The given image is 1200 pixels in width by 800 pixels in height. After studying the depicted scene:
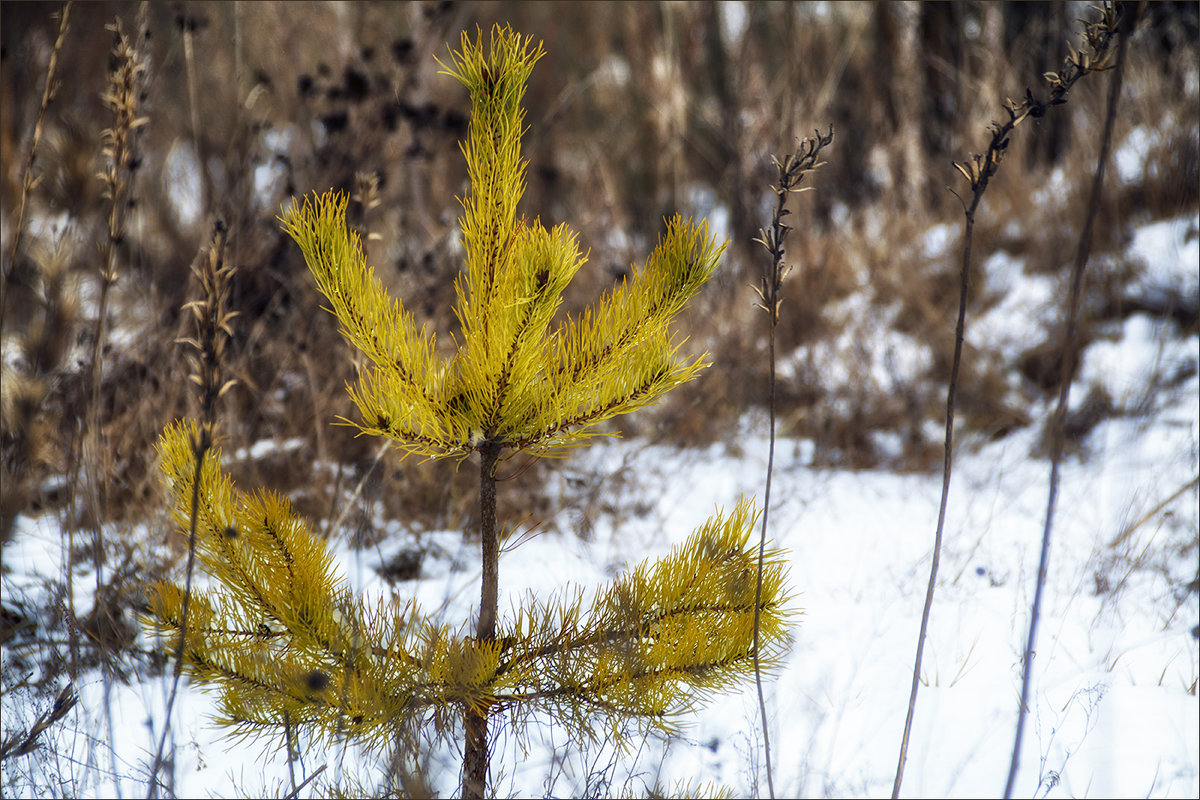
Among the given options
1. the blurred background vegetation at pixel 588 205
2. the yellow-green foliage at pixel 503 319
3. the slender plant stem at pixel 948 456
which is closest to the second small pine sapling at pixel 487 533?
the yellow-green foliage at pixel 503 319

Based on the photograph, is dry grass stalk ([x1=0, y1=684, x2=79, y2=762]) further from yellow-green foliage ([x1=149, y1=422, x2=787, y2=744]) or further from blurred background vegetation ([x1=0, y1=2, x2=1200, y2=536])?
blurred background vegetation ([x1=0, y1=2, x2=1200, y2=536])

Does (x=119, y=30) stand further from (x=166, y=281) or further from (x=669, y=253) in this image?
(x=166, y=281)

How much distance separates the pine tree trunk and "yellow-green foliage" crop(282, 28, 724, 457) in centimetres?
6

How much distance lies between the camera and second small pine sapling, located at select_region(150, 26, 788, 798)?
3.65 ft

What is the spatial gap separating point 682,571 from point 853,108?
6.65 m

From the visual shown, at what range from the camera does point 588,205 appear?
6121 mm

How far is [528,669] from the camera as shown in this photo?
1.22m

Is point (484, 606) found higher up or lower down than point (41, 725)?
higher up

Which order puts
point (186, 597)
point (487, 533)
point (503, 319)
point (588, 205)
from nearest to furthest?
point (186, 597) < point (503, 319) < point (487, 533) < point (588, 205)

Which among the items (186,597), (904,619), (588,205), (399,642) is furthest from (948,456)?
(588,205)

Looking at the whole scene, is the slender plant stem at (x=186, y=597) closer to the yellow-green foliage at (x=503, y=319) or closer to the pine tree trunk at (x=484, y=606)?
the yellow-green foliage at (x=503, y=319)

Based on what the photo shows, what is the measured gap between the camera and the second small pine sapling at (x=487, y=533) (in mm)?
1113

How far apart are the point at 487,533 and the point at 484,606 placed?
4.7 inches

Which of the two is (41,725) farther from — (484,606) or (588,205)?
(588,205)
